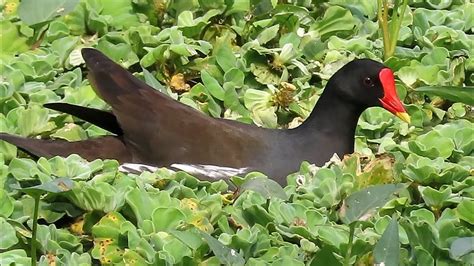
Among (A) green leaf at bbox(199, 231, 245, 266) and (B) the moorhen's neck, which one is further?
(B) the moorhen's neck

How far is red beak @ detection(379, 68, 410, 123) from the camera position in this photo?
161 inches

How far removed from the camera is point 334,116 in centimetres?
412

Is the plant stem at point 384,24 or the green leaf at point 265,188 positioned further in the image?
the plant stem at point 384,24

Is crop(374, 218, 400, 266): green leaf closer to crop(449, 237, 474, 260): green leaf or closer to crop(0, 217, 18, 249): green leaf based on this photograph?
crop(449, 237, 474, 260): green leaf

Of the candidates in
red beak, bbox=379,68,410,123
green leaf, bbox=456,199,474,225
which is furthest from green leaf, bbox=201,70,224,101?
green leaf, bbox=456,199,474,225

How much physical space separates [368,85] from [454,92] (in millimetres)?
1519

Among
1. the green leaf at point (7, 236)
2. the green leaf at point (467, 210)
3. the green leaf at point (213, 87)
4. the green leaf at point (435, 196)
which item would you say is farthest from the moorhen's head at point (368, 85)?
the green leaf at point (7, 236)

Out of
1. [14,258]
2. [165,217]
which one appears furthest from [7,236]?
[165,217]

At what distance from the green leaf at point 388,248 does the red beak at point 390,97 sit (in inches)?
58.3

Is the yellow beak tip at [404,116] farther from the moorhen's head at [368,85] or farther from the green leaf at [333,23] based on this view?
the green leaf at [333,23]

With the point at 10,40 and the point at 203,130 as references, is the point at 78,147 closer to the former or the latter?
the point at 203,130

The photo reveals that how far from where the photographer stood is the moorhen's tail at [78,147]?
3.79 metres

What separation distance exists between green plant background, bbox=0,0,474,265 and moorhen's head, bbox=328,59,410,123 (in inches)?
4.2

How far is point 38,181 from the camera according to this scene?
3.48 metres
